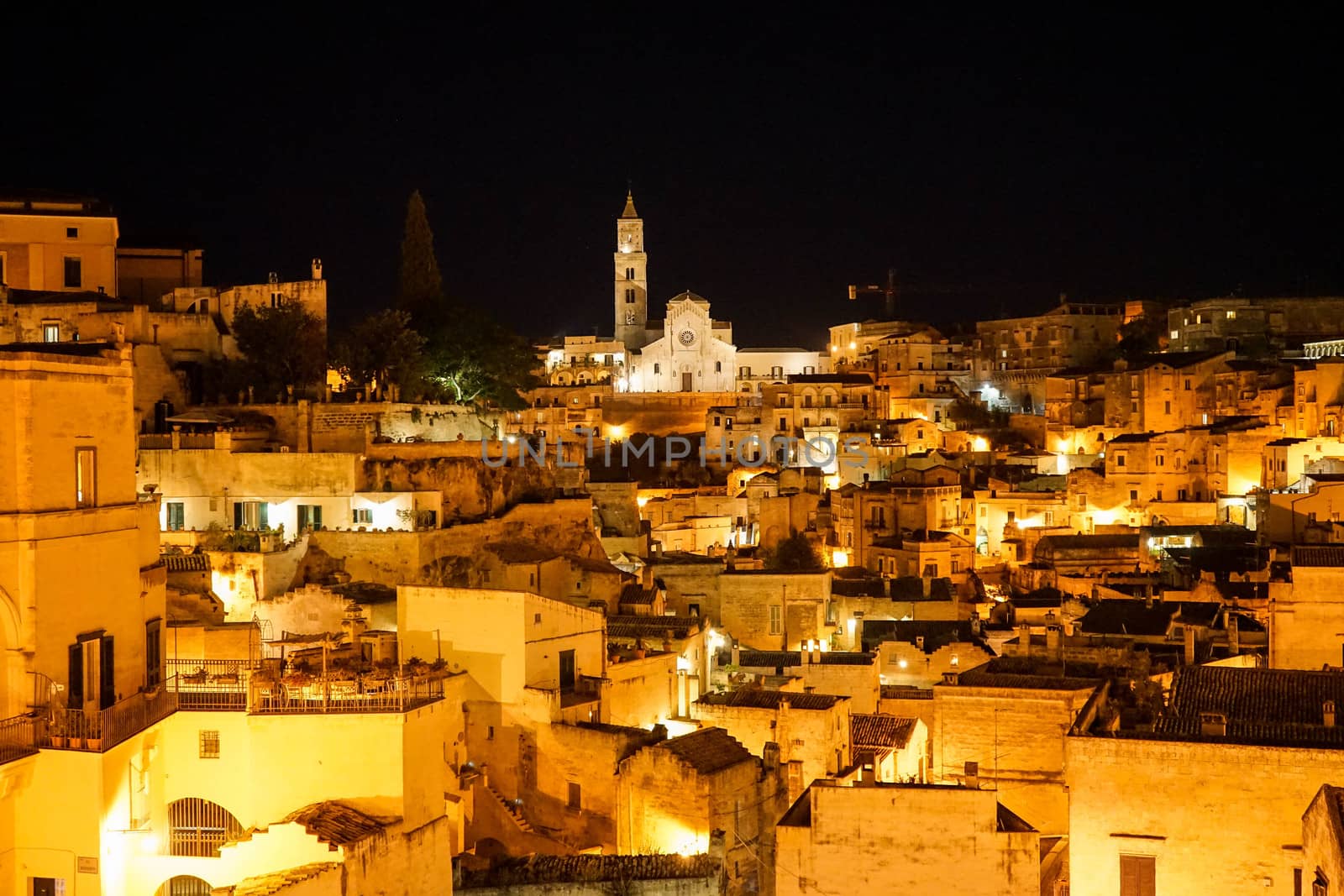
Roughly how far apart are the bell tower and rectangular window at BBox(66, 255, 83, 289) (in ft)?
136

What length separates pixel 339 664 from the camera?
17.0 m

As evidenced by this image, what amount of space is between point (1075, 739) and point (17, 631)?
1131 cm

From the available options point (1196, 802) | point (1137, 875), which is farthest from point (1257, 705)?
point (1137, 875)

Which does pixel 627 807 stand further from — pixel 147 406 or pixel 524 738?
pixel 147 406

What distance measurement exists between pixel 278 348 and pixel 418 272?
7.67 meters

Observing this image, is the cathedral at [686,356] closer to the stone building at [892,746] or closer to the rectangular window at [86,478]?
the stone building at [892,746]

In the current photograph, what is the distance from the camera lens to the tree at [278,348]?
33.2 m

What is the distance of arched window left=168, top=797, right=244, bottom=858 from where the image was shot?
1445cm

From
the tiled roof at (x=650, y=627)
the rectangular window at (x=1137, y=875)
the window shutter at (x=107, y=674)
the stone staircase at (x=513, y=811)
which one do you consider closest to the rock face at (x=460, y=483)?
the tiled roof at (x=650, y=627)

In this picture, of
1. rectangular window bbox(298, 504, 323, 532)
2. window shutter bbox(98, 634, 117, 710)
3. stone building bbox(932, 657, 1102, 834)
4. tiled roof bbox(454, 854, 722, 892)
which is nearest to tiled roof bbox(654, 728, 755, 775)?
tiled roof bbox(454, 854, 722, 892)

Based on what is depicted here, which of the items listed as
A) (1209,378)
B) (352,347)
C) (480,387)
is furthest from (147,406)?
(1209,378)

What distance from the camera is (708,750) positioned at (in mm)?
18062

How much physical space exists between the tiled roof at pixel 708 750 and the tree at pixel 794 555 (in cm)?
1863

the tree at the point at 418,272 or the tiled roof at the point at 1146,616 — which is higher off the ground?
the tree at the point at 418,272
